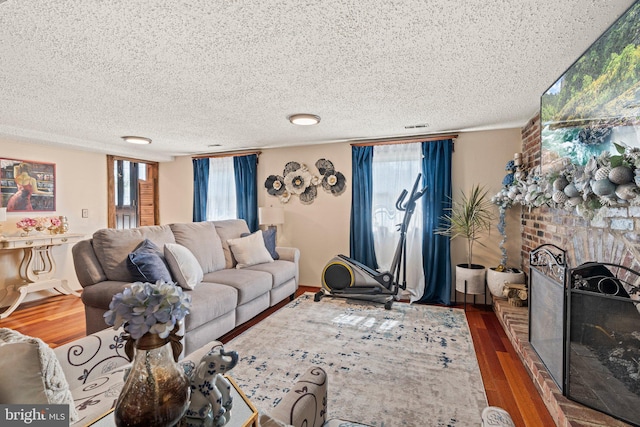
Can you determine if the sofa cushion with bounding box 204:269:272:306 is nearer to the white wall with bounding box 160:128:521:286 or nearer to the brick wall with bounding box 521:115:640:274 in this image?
the white wall with bounding box 160:128:521:286

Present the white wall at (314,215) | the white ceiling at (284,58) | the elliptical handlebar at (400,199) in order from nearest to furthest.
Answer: the white ceiling at (284,58) < the elliptical handlebar at (400,199) < the white wall at (314,215)

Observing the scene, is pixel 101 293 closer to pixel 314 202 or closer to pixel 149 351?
pixel 149 351

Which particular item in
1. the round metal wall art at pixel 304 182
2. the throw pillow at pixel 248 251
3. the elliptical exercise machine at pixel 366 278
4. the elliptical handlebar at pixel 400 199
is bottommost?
the elliptical exercise machine at pixel 366 278

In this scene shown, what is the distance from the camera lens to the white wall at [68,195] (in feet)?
12.8

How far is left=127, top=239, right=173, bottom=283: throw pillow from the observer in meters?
2.44

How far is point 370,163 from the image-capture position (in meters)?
4.40

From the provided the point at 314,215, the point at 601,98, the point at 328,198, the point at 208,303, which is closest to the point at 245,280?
the point at 208,303

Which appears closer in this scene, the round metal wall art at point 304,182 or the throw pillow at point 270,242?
the throw pillow at point 270,242

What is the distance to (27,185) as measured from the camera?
405 centimetres

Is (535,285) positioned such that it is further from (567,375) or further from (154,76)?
(154,76)

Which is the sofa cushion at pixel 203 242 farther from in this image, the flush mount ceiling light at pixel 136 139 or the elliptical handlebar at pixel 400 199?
the elliptical handlebar at pixel 400 199

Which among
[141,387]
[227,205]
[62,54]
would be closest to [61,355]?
[141,387]

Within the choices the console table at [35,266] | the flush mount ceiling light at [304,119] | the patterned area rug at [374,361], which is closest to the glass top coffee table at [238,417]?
the patterned area rug at [374,361]

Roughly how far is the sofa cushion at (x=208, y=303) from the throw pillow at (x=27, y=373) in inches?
59.4
